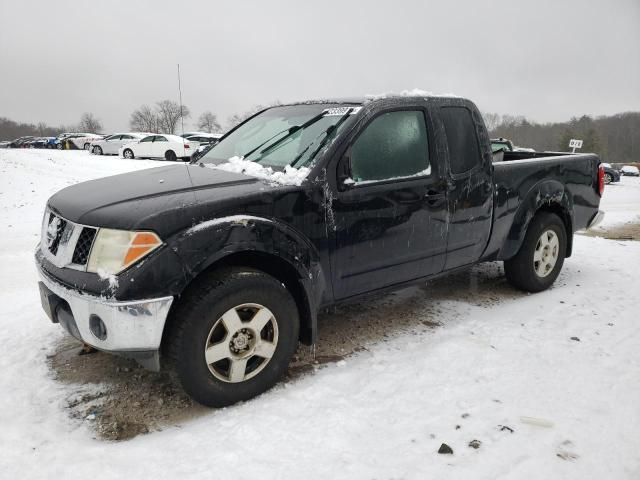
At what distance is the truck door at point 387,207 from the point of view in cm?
305

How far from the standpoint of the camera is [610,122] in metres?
104

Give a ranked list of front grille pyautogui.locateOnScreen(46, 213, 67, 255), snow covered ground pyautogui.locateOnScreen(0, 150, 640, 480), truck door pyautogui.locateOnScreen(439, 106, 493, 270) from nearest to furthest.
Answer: snow covered ground pyautogui.locateOnScreen(0, 150, 640, 480)
front grille pyautogui.locateOnScreen(46, 213, 67, 255)
truck door pyautogui.locateOnScreen(439, 106, 493, 270)

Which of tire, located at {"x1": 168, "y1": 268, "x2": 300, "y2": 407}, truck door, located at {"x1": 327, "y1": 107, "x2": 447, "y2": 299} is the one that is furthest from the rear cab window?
tire, located at {"x1": 168, "y1": 268, "x2": 300, "y2": 407}

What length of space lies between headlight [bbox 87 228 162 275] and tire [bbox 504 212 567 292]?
350cm

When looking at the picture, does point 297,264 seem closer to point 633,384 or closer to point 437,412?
point 437,412

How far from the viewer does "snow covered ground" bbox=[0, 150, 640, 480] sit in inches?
87.9

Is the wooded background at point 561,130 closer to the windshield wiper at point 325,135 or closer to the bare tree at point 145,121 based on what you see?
the bare tree at point 145,121

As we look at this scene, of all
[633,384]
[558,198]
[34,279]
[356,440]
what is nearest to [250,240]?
[356,440]

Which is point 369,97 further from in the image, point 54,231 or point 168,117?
point 168,117

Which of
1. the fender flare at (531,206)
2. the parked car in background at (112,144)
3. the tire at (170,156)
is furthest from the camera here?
the parked car in background at (112,144)

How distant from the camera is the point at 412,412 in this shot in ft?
8.74

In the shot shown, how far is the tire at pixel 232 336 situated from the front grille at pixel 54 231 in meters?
0.84

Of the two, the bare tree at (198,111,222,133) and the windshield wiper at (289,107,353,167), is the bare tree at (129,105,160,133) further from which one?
the windshield wiper at (289,107,353,167)

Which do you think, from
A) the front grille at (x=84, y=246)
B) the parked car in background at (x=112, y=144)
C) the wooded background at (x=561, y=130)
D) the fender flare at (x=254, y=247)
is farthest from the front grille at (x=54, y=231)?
the wooded background at (x=561, y=130)
